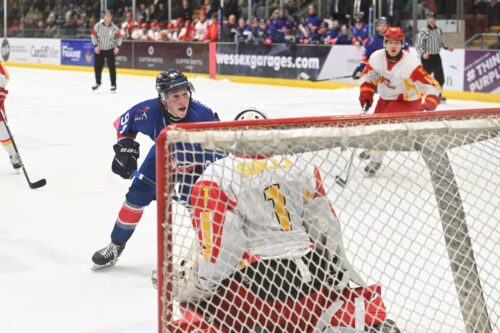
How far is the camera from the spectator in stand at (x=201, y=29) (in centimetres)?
1733

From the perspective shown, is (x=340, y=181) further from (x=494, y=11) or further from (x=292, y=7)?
(x=292, y=7)

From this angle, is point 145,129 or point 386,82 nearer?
point 145,129

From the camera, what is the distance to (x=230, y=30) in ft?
55.0

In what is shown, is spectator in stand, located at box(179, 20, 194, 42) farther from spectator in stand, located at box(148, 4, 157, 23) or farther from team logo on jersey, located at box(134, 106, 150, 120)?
team logo on jersey, located at box(134, 106, 150, 120)

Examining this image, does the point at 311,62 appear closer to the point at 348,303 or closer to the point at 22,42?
the point at 22,42

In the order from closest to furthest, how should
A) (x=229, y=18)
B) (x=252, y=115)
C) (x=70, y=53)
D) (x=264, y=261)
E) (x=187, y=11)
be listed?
(x=264, y=261) → (x=252, y=115) → (x=229, y=18) → (x=187, y=11) → (x=70, y=53)

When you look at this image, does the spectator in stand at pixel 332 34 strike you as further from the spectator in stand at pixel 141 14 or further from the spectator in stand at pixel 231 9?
the spectator in stand at pixel 141 14

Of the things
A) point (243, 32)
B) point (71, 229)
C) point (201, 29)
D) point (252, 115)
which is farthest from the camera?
point (201, 29)

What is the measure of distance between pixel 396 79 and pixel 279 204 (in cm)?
415

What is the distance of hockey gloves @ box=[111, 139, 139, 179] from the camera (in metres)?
3.83

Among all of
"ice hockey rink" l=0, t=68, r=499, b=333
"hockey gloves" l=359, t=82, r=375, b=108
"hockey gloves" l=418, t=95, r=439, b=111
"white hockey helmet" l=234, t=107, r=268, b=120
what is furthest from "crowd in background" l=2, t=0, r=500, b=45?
"white hockey helmet" l=234, t=107, r=268, b=120

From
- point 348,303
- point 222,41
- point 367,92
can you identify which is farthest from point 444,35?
point 348,303

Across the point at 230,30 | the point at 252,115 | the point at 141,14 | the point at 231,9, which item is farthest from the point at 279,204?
the point at 141,14

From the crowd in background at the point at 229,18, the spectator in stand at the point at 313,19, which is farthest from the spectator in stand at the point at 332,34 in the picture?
the spectator in stand at the point at 313,19
